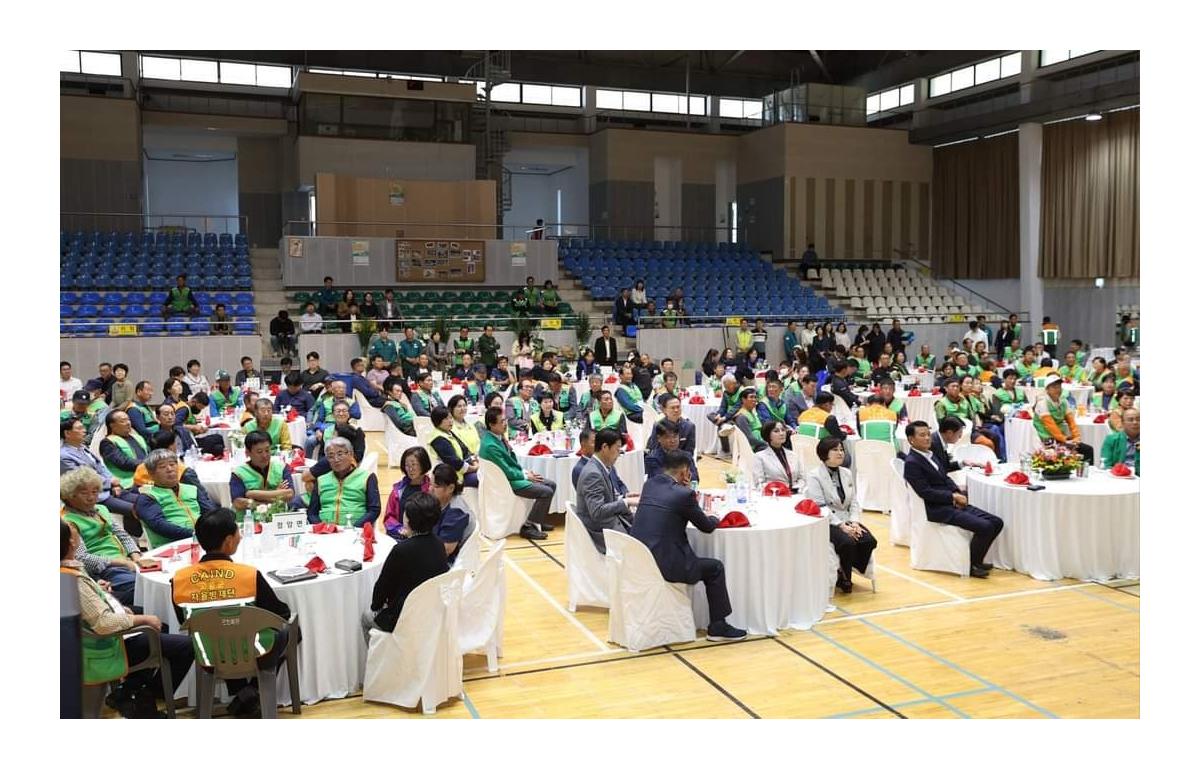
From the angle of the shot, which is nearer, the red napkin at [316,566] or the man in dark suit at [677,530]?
the red napkin at [316,566]

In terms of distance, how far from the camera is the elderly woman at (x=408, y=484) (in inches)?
286

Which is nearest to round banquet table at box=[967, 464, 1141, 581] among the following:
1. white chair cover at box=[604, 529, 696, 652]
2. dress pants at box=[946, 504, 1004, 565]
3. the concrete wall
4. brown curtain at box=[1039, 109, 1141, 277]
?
dress pants at box=[946, 504, 1004, 565]

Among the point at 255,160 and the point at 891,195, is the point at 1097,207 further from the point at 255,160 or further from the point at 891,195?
the point at 255,160

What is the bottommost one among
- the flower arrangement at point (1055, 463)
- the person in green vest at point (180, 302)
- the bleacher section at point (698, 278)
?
the flower arrangement at point (1055, 463)

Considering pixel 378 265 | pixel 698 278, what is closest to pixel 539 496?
pixel 378 265

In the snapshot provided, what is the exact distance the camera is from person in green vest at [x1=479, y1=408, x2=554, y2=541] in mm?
9823

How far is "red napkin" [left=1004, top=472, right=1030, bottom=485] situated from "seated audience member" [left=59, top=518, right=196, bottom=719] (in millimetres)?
6460

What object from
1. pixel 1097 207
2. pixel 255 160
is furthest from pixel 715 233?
pixel 255 160

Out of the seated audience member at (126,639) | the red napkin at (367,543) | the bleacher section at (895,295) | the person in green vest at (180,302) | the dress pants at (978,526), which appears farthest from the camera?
the bleacher section at (895,295)

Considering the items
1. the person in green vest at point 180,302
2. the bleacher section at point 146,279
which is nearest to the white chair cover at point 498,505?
the bleacher section at point 146,279

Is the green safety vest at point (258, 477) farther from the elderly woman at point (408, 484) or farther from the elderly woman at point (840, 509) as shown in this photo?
the elderly woman at point (840, 509)

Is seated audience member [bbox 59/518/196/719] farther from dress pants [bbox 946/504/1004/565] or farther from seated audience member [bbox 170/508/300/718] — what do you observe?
dress pants [bbox 946/504/1004/565]

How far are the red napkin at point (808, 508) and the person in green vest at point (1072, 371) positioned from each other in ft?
37.9
